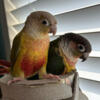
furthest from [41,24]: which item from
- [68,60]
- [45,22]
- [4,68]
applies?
[4,68]

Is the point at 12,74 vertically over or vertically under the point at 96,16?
under

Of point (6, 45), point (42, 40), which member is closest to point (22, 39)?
point (42, 40)

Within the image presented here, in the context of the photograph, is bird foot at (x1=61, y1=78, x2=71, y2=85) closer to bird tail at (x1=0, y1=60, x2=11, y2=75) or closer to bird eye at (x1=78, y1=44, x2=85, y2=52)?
bird eye at (x1=78, y1=44, x2=85, y2=52)

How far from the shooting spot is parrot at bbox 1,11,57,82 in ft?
1.55

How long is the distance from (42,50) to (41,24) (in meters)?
0.07

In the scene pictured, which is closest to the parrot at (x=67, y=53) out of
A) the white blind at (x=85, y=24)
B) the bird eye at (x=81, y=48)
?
the bird eye at (x=81, y=48)

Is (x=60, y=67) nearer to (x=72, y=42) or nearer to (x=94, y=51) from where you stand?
(x=72, y=42)

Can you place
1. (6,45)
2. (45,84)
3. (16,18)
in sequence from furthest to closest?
(6,45)
(16,18)
(45,84)

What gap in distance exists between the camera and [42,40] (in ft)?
1.58

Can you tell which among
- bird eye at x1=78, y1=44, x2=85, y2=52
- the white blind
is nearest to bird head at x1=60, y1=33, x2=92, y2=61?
bird eye at x1=78, y1=44, x2=85, y2=52

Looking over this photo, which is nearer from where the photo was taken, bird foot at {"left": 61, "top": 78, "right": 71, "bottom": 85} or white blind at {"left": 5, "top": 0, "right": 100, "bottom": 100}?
bird foot at {"left": 61, "top": 78, "right": 71, "bottom": 85}

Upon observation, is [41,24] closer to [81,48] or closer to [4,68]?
[81,48]

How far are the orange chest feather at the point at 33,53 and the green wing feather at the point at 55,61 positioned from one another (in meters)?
0.02

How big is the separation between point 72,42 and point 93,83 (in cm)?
24
